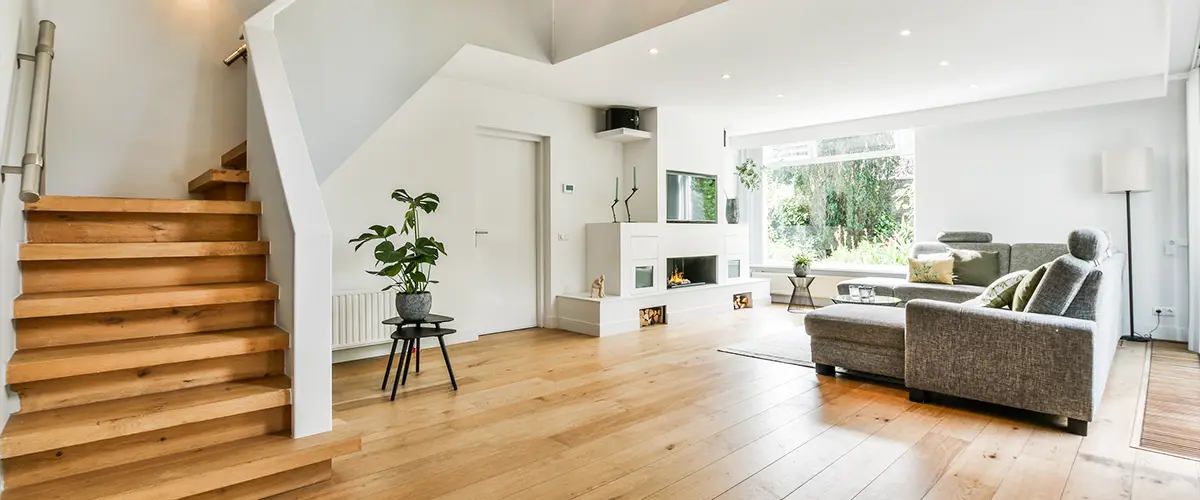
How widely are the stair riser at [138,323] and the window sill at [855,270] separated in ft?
21.0

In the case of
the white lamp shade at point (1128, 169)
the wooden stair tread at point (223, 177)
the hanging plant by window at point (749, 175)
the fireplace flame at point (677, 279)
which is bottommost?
the fireplace flame at point (677, 279)

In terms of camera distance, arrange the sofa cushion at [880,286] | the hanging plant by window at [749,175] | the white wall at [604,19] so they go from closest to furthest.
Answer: the white wall at [604,19], the sofa cushion at [880,286], the hanging plant by window at [749,175]

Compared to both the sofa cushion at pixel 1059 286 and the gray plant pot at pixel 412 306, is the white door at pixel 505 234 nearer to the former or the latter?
the gray plant pot at pixel 412 306

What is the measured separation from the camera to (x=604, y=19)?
13.4 feet

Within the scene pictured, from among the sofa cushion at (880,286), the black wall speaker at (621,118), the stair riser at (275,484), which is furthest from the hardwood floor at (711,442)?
the black wall speaker at (621,118)

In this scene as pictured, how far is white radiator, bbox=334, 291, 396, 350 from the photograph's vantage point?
13.6 feet

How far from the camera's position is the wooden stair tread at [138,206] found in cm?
229

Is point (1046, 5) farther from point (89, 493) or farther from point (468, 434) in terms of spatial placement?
point (89, 493)

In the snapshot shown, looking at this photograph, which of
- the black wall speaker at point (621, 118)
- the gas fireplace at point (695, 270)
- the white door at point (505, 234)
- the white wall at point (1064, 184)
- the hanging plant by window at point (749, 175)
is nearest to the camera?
the white wall at point (1064, 184)

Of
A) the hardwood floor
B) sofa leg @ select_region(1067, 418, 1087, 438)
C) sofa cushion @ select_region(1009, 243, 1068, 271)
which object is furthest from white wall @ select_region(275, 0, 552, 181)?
sofa cushion @ select_region(1009, 243, 1068, 271)

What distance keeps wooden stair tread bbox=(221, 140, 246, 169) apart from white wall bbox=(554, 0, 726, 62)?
237cm

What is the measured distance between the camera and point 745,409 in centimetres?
309

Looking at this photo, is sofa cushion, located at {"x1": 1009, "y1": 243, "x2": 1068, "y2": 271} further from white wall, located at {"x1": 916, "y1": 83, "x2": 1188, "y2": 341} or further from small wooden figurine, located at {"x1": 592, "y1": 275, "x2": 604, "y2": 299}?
small wooden figurine, located at {"x1": 592, "y1": 275, "x2": 604, "y2": 299}

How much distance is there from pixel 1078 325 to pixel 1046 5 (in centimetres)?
197
